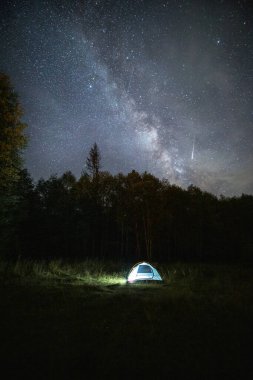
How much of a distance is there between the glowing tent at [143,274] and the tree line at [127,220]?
21502 millimetres

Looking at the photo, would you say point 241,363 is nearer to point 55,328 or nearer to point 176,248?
point 55,328

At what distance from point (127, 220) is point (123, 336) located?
34.3 meters

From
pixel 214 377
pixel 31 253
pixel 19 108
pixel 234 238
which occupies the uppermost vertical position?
pixel 19 108

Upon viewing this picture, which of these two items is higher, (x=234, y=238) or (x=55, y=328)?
(x=234, y=238)

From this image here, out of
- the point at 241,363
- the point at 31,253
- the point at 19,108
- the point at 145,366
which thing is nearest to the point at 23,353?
the point at 145,366

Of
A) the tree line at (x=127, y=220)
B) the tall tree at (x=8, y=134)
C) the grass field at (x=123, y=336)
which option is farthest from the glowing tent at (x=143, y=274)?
the tree line at (x=127, y=220)

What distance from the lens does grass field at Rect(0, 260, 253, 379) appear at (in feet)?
14.3

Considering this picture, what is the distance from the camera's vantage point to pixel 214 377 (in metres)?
4.16

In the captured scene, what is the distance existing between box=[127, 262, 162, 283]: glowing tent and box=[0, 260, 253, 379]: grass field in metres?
5.28

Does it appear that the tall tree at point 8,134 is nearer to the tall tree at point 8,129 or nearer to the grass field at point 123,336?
the tall tree at point 8,129

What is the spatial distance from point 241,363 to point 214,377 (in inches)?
30.7

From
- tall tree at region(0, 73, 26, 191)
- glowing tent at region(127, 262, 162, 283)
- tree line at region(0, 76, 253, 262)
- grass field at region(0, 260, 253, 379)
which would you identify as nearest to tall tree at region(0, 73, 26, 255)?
tall tree at region(0, 73, 26, 191)

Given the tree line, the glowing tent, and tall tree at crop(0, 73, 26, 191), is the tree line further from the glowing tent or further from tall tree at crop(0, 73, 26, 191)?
the glowing tent

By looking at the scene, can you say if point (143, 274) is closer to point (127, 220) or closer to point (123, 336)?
point (123, 336)
